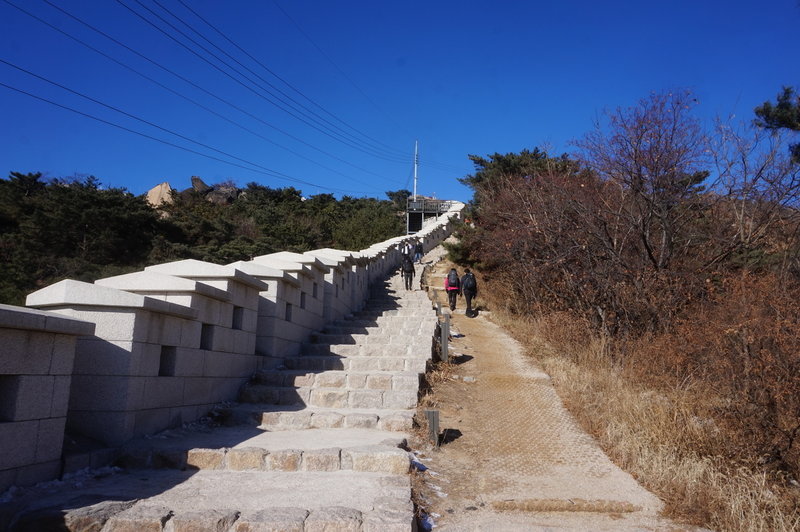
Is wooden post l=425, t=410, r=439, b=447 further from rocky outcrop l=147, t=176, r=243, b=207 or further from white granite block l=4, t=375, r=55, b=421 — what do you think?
rocky outcrop l=147, t=176, r=243, b=207

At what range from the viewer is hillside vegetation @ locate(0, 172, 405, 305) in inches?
812

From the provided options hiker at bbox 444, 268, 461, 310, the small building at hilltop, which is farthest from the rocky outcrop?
hiker at bbox 444, 268, 461, 310

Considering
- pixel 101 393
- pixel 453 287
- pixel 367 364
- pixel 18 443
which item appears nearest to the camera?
pixel 18 443

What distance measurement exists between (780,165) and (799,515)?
7186mm

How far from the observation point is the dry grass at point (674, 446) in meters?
4.54

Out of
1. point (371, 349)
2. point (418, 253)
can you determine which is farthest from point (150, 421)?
point (418, 253)

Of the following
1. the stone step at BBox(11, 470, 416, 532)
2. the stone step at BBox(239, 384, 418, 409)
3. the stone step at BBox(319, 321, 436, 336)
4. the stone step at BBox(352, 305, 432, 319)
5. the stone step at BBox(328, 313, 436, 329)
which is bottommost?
the stone step at BBox(11, 470, 416, 532)

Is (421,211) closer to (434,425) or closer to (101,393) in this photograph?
(434,425)

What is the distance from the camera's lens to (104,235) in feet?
75.4

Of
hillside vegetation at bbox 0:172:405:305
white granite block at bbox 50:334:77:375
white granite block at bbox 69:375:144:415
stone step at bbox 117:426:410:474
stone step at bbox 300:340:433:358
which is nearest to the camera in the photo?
white granite block at bbox 50:334:77:375

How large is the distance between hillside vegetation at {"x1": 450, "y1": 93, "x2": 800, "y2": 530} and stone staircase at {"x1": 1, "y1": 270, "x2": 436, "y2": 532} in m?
2.41

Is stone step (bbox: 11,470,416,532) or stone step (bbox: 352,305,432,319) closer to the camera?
stone step (bbox: 11,470,416,532)

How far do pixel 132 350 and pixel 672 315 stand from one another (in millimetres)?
8521

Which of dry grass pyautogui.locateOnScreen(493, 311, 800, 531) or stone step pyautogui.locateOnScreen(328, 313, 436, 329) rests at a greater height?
stone step pyautogui.locateOnScreen(328, 313, 436, 329)
